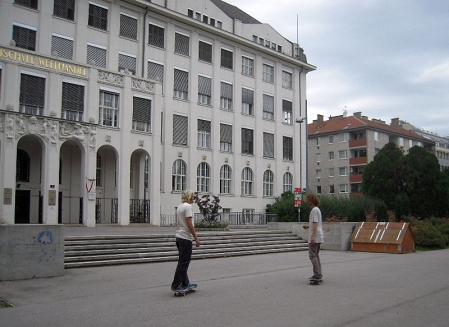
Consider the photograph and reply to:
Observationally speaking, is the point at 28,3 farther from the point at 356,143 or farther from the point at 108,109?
the point at 356,143

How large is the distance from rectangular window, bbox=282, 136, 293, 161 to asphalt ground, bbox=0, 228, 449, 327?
33928mm

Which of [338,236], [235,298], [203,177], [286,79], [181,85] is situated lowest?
[235,298]

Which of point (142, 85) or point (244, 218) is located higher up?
point (142, 85)

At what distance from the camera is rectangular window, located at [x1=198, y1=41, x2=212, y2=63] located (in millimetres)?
40688

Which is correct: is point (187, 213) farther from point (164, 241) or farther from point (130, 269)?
point (164, 241)

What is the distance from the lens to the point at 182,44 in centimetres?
3931

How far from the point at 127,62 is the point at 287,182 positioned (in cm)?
2034

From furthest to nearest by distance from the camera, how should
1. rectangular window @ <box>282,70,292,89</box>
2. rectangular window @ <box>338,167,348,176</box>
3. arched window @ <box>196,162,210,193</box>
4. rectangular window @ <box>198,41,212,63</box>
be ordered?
1. rectangular window @ <box>338,167,348,176</box>
2. rectangular window @ <box>282,70,292,89</box>
3. rectangular window @ <box>198,41,212,63</box>
4. arched window @ <box>196,162,210,193</box>

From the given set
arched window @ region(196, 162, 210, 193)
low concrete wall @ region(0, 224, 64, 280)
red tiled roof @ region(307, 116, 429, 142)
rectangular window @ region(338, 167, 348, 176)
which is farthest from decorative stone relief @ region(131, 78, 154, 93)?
rectangular window @ region(338, 167, 348, 176)

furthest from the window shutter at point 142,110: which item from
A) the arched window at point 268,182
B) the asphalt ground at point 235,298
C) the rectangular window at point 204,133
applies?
the asphalt ground at point 235,298

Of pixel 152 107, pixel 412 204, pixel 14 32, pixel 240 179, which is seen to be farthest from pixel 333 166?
pixel 14 32

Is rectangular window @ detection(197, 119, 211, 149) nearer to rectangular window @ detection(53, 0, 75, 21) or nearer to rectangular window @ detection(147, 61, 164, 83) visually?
rectangular window @ detection(147, 61, 164, 83)

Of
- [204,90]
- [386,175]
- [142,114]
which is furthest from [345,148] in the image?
[142,114]

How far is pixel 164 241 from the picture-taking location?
17.1 m
